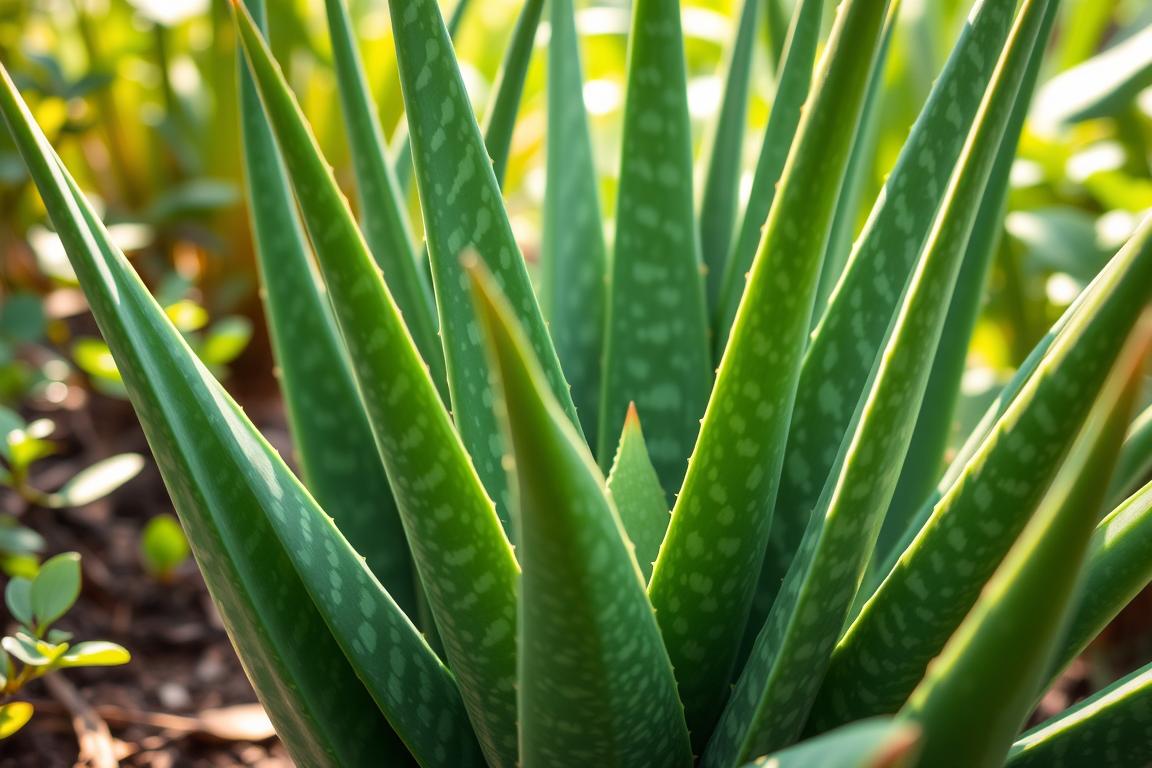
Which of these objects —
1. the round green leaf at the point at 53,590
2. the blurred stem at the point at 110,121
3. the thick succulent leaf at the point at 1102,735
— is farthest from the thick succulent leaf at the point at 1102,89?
the blurred stem at the point at 110,121

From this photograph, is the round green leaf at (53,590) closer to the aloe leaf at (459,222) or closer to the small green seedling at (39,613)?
the small green seedling at (39,613)

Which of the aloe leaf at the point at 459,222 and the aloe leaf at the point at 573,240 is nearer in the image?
the aloe leaf at the point at 459,222

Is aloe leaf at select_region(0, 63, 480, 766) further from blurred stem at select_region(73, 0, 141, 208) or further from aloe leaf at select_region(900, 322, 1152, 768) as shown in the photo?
blurred stem at select_region(73, 0, 141, 208)

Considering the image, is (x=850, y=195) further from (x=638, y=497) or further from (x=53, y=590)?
(x=53, y=590)

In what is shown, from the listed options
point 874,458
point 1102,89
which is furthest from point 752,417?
point 1102,89

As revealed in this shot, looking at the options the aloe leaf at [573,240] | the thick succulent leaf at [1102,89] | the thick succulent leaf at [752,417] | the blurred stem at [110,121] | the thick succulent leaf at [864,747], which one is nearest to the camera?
the thick succulent leaf at [864,747]

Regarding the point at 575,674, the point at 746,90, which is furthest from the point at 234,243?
the point at 575,674
